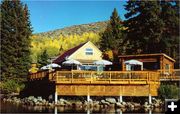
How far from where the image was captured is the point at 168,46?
4166 centimetres

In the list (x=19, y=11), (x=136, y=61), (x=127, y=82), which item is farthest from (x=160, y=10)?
(x=127, y=82)

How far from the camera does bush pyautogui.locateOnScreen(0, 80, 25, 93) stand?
121 feet

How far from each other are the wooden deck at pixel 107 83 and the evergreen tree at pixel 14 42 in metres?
12.1

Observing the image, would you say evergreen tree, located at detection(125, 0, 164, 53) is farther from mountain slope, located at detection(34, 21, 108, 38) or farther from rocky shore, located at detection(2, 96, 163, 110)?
mountain slope, located at detection(34, 21, 108, 38)

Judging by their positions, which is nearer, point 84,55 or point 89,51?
point 84,55

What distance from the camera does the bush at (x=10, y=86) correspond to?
36938mm

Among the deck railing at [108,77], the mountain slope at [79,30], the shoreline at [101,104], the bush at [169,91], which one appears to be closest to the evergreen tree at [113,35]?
the bush at [169,91]

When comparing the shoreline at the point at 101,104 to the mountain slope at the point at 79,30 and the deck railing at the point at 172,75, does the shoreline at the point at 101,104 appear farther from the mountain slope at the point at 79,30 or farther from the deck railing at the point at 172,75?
the mountain slope at the point at 79,30

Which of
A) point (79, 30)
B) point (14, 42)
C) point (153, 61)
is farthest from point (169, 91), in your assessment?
point (79, 30)

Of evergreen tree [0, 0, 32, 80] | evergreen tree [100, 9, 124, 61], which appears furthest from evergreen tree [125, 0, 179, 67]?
evergreen tree [0, 0, 32, 80]

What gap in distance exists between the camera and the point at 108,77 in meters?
27.7

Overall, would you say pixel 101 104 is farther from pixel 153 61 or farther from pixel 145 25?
pixel 145 25

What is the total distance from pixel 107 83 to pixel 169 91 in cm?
A: 422

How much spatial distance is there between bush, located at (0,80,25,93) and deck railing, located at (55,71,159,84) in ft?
34.4
